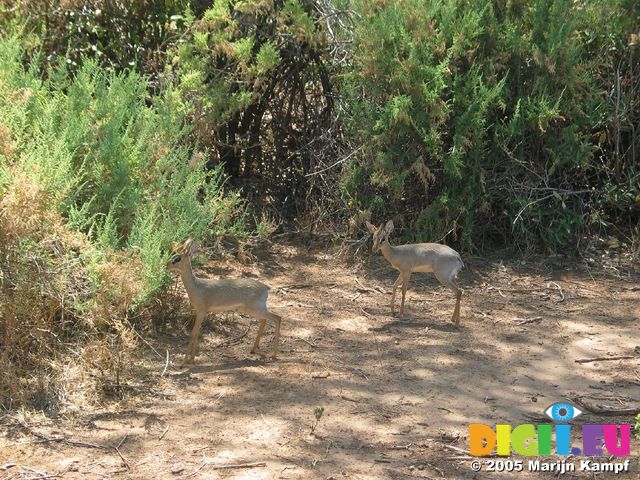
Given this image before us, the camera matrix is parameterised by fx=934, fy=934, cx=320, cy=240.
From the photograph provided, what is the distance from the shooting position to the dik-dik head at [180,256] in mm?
6395

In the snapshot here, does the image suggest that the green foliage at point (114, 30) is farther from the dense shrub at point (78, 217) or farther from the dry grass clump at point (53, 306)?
the dry grass clump at point (53, 306)

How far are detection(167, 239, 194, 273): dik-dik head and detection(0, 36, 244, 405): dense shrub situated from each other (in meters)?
0.07

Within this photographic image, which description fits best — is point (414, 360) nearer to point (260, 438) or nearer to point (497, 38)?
point (260, 438)

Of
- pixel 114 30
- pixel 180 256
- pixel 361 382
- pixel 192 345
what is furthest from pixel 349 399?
pixel 114 30

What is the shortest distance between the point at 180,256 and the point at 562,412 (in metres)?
2.73

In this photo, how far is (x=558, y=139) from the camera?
866 centimetres

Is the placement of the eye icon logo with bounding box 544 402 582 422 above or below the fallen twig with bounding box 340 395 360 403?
above

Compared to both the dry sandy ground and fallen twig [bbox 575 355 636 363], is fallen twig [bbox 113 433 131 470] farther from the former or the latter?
fallen twig [bbox 575 355 636 363]

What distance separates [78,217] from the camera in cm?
628

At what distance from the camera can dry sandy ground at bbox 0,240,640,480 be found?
16.4 feet

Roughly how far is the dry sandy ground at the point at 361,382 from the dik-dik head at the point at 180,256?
0.62 meters

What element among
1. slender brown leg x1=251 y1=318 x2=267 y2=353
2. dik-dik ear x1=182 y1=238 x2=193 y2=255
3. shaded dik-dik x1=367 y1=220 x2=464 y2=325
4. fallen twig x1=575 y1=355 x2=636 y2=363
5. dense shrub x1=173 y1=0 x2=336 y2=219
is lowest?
slender brown leg x1=251 y1=318 x2=267 y2=353

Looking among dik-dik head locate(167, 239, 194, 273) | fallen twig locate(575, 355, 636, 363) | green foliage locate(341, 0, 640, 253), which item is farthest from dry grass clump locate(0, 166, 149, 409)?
green foliage locate(341, 0, 640, 253)

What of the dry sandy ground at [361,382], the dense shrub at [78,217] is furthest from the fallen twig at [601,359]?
the dense shrub at [78,217]
